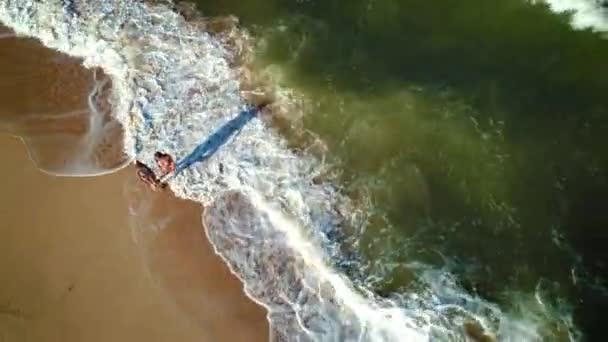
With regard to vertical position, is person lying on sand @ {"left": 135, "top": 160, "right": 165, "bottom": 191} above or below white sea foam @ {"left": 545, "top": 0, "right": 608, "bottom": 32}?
below

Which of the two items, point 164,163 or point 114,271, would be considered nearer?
point 114,271

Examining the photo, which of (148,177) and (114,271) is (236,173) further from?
(114,271)

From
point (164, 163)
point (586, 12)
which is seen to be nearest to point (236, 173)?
point (164, 163)

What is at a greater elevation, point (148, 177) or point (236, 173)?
point (236, 173)

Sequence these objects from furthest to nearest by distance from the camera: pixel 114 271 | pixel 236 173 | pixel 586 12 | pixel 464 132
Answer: pixel 586 12
pixel 464 132
pixel 236 173
pixel 114 271

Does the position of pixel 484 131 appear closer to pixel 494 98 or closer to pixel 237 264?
pixel 494 98

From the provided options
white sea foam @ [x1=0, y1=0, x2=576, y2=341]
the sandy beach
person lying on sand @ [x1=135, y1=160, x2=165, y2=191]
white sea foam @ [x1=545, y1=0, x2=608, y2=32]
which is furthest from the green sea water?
person lying on sand @ [x1=135, y1=160, x2=165, y2=191]

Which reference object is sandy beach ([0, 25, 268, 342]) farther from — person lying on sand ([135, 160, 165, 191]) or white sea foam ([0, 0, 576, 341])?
white sea foam ([0, 0, 576, 341])
